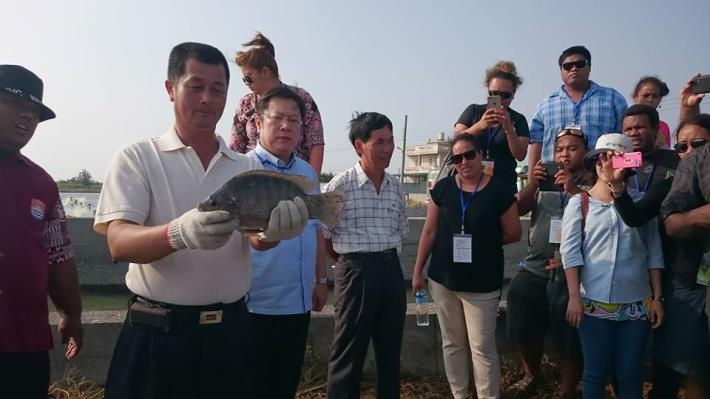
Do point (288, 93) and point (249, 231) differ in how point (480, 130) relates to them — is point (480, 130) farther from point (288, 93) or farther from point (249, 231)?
point (249, 231)

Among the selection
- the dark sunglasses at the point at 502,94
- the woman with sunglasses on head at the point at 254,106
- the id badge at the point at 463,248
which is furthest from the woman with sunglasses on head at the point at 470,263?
the woman with sunglasses on head at the point at 254,106

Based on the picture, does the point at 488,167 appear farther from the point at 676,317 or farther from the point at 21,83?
the point at 21,83

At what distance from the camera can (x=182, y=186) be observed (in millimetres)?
2156

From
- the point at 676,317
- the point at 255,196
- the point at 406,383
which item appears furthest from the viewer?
the point at 406,383

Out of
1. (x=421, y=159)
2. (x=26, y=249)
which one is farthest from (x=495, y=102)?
(x=421, y=159)

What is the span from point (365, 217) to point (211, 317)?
1.89m

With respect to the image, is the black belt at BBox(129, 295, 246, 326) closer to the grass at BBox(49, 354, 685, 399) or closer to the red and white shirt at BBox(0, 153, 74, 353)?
the red and white shirt at BBox(0, 153, 74, 353)

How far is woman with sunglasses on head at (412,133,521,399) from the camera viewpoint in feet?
12.6

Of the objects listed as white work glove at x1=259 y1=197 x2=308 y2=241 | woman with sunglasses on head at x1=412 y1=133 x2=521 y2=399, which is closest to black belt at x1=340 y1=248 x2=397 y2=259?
woman with sunglasses on head at x1=412 y1=133 x2=521 y2=399

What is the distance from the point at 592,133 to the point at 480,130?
106 cm

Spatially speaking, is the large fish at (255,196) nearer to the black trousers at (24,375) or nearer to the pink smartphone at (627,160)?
the black trousers at (24,375)

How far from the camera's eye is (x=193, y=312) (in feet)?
7.07

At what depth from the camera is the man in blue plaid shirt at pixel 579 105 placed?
455cm

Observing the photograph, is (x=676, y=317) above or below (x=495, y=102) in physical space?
below
